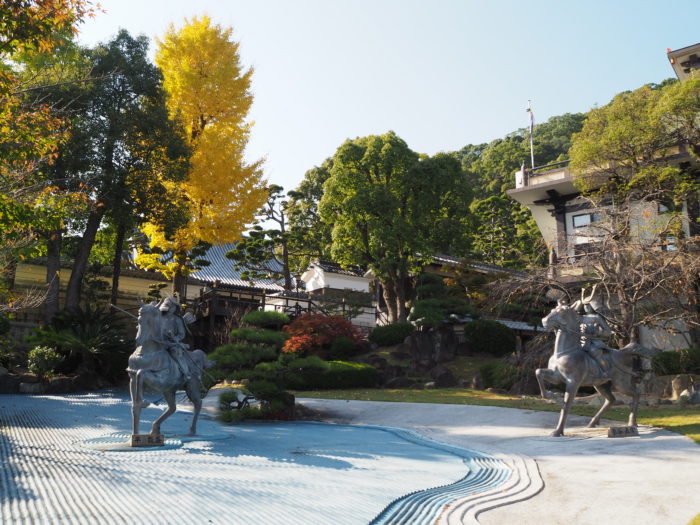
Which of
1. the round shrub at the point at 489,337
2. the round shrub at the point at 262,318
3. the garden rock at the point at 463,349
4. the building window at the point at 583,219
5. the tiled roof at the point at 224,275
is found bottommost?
the garden rock at the point at 463,349

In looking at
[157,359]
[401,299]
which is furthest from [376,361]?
[157,359]

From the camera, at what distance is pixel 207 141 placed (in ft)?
73.1

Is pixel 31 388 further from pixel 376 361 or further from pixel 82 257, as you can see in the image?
pixel 376 361

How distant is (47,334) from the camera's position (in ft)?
63.5

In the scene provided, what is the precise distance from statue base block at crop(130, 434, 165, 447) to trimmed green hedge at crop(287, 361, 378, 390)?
10.6 m

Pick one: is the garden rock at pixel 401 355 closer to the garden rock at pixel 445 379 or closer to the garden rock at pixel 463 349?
the garden rock at pixel 463 349

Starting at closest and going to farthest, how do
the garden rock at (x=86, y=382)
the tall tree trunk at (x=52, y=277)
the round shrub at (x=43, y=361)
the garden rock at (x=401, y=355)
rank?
the round shrub at (x=43, y=361) → the garden rock at (x=86, y=382) → the tall tree trunk at (x=52, y=277) → the garden rock at (x=401, y=355)

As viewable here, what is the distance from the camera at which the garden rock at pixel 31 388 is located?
17.6 meters

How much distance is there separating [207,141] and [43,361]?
9.92 m

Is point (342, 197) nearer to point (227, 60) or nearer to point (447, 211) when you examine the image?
point (447, 211)

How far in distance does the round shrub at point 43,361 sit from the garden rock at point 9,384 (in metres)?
0.66

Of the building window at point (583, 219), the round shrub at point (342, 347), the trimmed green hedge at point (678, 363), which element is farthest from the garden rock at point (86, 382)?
the building window at point (583, 219)

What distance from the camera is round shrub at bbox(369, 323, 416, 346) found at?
2417cm

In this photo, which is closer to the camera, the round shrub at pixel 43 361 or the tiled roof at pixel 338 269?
the round shrub at pixel 43 361
